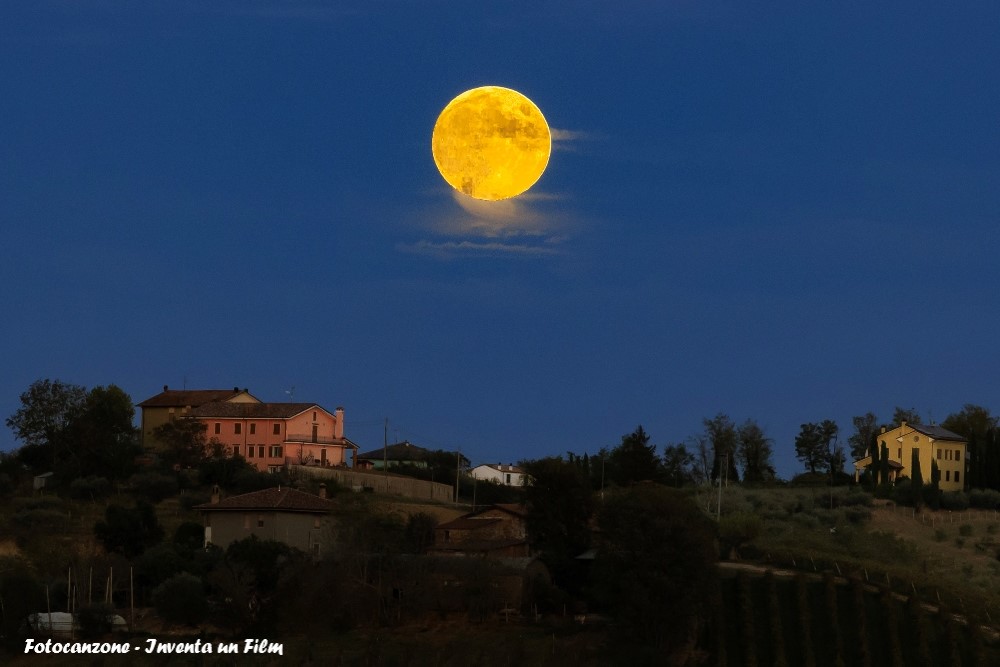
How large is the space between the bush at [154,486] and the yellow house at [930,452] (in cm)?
4760

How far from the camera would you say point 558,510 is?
59719mm

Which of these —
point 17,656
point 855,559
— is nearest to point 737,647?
point 855,559

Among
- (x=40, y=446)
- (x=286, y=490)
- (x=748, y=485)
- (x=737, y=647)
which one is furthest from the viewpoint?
(x=748, y=485)

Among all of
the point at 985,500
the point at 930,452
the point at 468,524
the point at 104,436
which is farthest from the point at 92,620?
the point at 930,452

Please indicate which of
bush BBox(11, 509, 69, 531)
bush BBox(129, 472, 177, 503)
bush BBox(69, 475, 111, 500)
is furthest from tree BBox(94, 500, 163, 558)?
bush BBox(69, 475, 111, 500)

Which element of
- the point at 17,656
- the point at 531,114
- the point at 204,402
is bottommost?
the point at 17,656

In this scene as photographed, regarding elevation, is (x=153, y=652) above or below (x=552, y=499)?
below

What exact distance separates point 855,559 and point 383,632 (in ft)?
70.9

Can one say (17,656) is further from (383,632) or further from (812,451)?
(812,451)

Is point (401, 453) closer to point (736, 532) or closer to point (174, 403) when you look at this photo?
point (174, 403)

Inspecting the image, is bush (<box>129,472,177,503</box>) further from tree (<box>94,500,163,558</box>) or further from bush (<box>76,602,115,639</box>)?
bush (<box>76,602,115,639</box>)

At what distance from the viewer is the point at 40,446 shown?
85875 millimetres

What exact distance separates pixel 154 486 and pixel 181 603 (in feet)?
83.5

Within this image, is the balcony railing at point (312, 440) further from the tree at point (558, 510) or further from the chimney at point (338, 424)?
the tree at point (558, 510)
